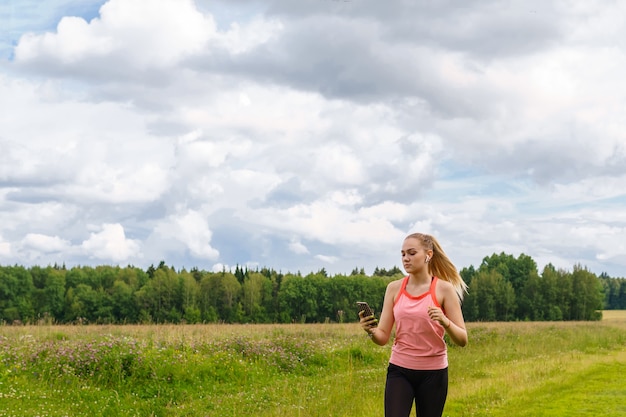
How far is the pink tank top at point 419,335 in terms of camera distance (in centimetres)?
554

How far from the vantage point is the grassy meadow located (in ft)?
39.1

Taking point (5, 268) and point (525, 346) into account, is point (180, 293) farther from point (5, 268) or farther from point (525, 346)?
point (525, 346)

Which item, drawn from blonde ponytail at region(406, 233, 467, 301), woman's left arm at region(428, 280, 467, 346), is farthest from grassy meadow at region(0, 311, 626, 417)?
woman's left arm at region(428, 280, 467, 346)

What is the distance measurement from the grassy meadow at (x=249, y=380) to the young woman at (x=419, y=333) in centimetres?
500

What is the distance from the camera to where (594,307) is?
3583 inches

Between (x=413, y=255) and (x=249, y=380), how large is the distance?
36.0 ft

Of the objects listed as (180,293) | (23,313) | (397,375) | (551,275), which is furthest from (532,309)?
(397,375)

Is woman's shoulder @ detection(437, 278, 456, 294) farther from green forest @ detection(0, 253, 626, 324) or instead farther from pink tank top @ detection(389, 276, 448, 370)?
green forest @ detection(0, 253, 626, 324)

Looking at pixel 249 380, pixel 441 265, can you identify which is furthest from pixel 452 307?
pixel 249 380

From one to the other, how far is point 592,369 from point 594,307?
3110 inches

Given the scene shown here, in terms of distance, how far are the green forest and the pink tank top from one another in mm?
58168

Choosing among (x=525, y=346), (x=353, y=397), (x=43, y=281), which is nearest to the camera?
(x=353, y=397)

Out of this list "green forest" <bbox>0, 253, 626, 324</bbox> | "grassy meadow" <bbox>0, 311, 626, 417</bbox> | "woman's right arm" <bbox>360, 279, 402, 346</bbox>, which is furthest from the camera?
"green forest" <bbox>0, 253, 626, 324</bbox>

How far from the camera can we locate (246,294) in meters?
80.3
